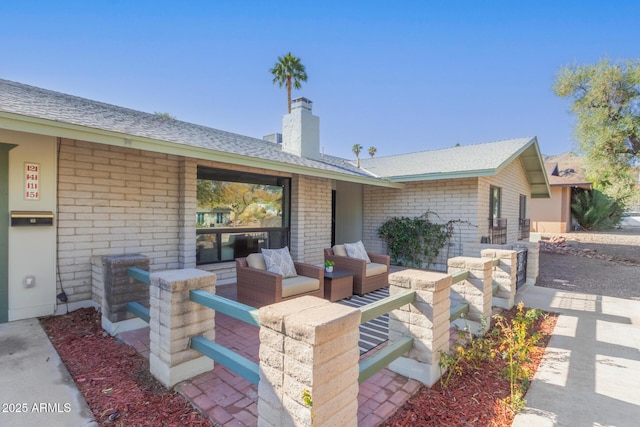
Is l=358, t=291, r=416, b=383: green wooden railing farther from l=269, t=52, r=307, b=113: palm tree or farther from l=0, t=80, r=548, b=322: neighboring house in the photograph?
l=269, t=52, r=307, b=113: palm tree

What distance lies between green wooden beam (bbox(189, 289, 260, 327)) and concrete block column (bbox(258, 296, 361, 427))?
209 millimetres

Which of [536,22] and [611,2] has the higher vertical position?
[611,2]

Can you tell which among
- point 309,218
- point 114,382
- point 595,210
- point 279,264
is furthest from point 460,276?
point 595,210

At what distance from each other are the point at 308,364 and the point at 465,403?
5.91 ft

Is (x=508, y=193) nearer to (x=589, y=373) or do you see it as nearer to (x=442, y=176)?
(x=442, y=176)

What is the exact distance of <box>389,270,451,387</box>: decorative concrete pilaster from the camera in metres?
2.83

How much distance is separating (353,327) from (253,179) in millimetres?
5264

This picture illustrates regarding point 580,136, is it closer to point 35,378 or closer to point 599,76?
point 599,76

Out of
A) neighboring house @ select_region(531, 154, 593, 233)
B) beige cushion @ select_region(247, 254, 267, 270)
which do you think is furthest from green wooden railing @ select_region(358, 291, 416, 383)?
neighboring house @ select_region(531, 154, 593, 233)

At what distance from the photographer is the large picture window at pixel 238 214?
5.93 meters

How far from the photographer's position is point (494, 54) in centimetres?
1002

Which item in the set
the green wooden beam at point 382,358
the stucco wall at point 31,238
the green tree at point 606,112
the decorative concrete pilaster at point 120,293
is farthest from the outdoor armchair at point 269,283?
the green tree at point 606,112

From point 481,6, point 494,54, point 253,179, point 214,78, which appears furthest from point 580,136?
point 214,78

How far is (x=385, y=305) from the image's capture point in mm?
2494
